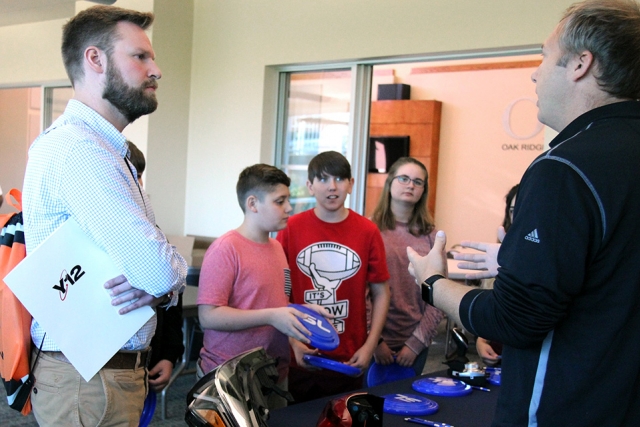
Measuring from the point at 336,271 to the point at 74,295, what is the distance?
1.31 m

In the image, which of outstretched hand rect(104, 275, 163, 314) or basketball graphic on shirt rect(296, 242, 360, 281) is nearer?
outstretched hand rect(104, 275, 163, 314)

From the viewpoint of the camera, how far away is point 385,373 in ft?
9.07

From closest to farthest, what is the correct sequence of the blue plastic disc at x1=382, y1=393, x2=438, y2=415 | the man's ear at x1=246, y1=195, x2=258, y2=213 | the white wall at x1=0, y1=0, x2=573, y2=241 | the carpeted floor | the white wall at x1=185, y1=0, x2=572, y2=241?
the blue plastic disc at x1=382, y1=393, x2=438, y2=415 < the man's ear at x1=246, y1=195, x2=258, y2=213 < the carpeted floor < the white wall at x1=185, y1=0, x2=572, y2=241 < the white wall at x1=0, y1=0, x2=573, y2=241

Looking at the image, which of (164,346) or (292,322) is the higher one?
(292,322)

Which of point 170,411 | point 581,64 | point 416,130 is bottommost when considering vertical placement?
point 170,411

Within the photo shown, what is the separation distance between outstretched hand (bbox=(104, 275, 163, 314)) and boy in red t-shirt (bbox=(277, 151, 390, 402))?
3.66ft

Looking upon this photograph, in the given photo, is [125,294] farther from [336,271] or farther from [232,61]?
[232,61]

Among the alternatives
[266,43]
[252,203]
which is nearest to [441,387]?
[252,203]

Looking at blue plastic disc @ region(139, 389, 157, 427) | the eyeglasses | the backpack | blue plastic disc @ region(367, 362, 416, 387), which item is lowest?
blue plastic disc @ region(367, 362, 416, 387)

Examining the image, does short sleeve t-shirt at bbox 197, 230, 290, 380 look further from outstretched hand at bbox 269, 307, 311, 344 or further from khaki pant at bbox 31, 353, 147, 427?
khaki pant at bbox 31, 353, 147, 427

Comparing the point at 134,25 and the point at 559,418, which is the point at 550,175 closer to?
the point at 559,418

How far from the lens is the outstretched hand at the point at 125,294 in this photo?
1.41 m

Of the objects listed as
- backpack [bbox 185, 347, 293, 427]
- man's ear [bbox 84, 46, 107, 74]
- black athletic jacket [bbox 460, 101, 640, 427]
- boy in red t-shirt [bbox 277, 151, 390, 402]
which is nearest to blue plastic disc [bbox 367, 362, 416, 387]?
boy in red t-shirt [bbox 277, 151, 390, 402]

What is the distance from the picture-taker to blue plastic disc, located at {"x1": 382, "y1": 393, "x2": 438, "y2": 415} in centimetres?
166
